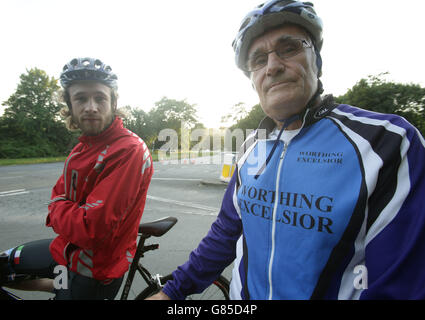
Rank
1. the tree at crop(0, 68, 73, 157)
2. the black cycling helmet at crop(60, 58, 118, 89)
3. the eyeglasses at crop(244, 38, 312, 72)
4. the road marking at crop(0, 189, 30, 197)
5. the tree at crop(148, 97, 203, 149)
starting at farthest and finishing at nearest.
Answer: the tree at crop(148, 97, 203, 149) → the tree at crop(0, 68, 73, 157) → the road marking at crop(0, 189, 30, 197) → the black cycling helmet at crop(60, 58, 118, 89) → the eyeglasses at crop(244, 38, 312, 72)

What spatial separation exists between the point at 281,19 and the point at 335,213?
1.13 meters

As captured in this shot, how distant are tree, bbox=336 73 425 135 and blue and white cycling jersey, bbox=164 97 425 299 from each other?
39.1ft

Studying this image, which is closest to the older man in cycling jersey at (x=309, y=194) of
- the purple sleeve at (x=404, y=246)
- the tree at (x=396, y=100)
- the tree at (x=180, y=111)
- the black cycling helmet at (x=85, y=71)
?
the purple sleeve at (x=404, y=246)

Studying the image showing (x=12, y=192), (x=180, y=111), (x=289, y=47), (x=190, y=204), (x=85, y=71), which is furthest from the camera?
(x=180, y=111)

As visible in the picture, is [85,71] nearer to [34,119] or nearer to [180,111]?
[34,119]

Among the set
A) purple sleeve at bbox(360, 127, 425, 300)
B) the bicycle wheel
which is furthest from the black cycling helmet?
purple sleeve at bbox(360, 127, 425, 300)

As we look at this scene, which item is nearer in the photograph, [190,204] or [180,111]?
[190,204]

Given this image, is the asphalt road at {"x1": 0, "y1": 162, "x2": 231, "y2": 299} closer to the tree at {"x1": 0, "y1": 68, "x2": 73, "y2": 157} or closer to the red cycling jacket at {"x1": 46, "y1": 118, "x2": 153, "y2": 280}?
the red cycling jacket at {"x1": 46, "y1": 118, "x2": 153, "y2": 280}

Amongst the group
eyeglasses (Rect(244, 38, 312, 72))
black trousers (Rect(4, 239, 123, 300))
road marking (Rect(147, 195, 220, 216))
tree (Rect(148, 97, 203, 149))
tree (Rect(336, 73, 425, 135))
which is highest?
tree (Rect(148, 97, 203, 149))

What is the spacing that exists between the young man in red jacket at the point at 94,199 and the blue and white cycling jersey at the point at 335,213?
0.67 metres

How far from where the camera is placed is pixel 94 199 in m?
A: 1.52

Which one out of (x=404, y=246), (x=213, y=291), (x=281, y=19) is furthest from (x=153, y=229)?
(x=281, y=19)

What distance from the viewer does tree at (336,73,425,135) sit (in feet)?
33.7
